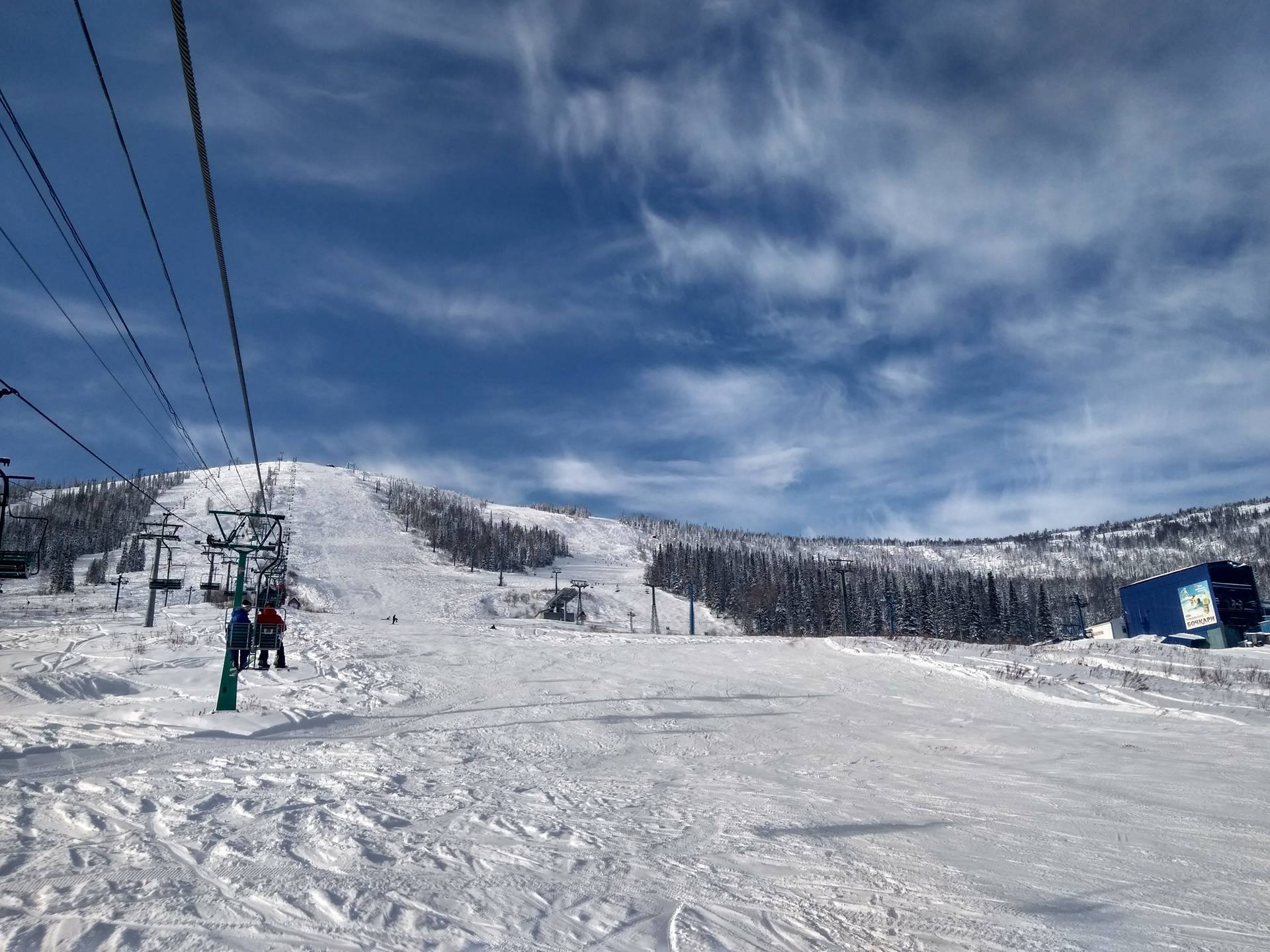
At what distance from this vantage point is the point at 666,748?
1314 centimetres

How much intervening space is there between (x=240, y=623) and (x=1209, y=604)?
49.9 m

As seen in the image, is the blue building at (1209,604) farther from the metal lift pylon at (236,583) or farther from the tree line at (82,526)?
the tree line at (82,526)

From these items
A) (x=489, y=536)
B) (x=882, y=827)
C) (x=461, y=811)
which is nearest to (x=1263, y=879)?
(x=882, y=827)

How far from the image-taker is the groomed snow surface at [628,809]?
5.05 m

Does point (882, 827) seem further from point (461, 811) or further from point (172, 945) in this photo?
point (172, 945)

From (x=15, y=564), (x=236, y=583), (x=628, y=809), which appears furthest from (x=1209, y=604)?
(x=15, y=564)

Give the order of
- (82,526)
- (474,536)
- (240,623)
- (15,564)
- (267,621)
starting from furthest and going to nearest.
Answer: (474,536), (82,526), (15,564), (267,621), (240,623)

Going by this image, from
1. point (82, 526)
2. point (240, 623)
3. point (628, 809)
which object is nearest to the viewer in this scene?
point (628, 809)

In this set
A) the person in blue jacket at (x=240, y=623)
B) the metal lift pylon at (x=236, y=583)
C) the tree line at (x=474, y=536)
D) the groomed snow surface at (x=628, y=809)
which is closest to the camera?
the groomed snow surface at (x=628, y=809)

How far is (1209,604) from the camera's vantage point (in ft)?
138

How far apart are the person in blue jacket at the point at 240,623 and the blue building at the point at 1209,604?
154 feet

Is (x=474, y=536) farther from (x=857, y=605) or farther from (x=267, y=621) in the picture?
(x=267, y=621)

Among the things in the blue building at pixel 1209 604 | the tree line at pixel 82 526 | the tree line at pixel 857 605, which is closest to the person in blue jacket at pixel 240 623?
the blue building at pixel 1209 604

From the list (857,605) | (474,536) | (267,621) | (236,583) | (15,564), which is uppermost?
(474,536)
